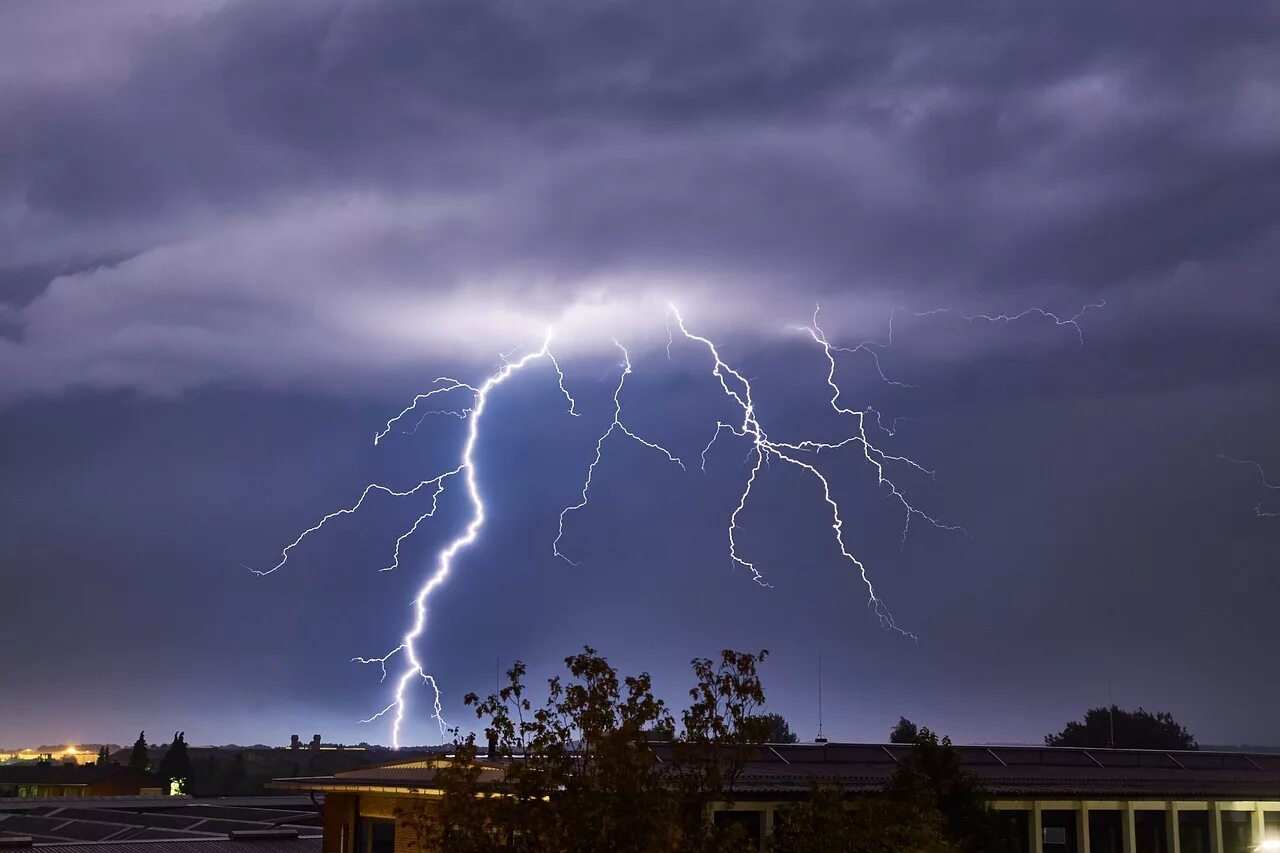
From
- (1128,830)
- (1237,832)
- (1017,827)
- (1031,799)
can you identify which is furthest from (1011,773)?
(1237,832)

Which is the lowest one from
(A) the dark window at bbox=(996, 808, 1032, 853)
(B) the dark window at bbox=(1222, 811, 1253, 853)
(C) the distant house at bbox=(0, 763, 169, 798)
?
(C) the distant house at bbox=(0, 763, 169, 798)

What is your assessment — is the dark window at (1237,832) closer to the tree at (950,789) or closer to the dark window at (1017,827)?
the dark window at (1017,827)

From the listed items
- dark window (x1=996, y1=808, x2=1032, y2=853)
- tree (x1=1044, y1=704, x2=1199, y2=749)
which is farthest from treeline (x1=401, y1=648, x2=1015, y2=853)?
tree (x1=1044, y1=704, x2=1199, y2=749)

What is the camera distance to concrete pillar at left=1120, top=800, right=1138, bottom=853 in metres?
28.1

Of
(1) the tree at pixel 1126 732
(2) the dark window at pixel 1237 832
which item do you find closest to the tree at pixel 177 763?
(1) the tree at pixel 1126 732

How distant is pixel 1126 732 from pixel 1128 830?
5687 centimetres

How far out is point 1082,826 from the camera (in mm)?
27562

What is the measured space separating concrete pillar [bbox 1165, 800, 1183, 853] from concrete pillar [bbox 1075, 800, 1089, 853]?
2438 millimetres

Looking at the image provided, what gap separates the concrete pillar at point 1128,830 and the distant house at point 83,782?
76035 mm

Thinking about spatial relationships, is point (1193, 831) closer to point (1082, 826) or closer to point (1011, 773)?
point (1082, 826)

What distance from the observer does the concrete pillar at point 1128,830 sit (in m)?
28.1

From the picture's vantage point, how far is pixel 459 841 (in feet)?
43.3

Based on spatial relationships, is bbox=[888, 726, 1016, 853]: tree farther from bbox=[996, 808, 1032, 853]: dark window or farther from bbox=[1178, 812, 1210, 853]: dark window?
bbox=[1178, 812, 1210, 853]: dark window

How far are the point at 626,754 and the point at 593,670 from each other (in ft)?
3.21
